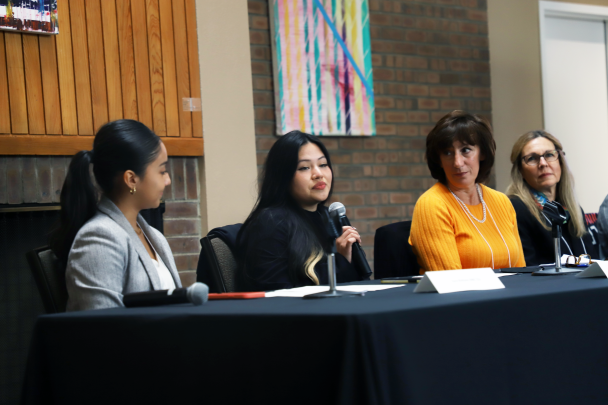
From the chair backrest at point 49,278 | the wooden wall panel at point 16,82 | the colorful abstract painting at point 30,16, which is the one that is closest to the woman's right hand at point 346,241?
the chair backrest at point 49,278

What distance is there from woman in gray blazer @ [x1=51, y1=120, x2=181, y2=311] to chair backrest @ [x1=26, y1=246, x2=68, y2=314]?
3 centimetres

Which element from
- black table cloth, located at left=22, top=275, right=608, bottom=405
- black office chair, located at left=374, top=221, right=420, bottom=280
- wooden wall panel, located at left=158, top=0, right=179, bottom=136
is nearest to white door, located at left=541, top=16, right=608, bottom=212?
black office chair, located at left=374, top=221, right=420, bottom=280

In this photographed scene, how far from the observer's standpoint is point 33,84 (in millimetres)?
2871

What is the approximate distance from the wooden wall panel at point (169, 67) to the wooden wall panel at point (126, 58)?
0.16 metres

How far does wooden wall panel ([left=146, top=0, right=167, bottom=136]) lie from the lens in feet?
10.3

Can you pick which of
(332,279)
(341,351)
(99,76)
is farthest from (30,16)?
(341,351)

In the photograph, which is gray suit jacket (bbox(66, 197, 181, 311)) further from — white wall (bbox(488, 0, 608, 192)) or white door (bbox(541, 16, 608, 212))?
white door (bbox(541, 16, 608, 212))

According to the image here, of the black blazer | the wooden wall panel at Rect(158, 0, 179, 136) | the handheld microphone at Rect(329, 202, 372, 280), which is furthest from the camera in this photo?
the wooden wall panel at Rect(158, 0, 179, 136)

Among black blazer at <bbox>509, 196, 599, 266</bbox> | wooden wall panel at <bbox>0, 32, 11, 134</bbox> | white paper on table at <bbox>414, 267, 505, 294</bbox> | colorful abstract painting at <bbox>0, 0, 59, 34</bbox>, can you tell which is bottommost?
black blazer at <bbox>509, 196, 599, 266</bbox>

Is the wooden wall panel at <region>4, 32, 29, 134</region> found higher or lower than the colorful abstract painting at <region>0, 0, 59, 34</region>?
lower

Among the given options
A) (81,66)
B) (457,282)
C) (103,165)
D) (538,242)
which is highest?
(81,66)

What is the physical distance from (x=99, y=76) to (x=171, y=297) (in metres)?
1.96

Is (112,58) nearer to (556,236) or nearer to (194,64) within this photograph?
(194,64)

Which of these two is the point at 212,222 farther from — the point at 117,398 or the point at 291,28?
the point at 117,398
